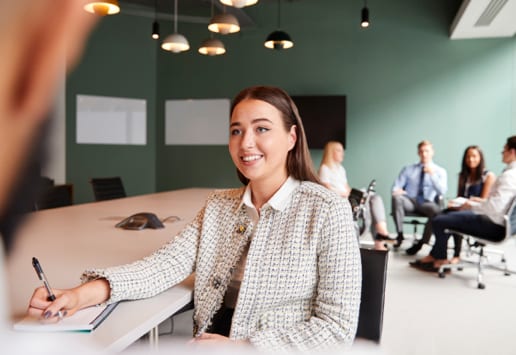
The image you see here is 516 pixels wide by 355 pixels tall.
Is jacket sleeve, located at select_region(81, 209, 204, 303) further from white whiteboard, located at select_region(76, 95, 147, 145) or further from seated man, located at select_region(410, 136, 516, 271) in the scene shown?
white whiteboard, located at select_region(76, 95, 147, 145)

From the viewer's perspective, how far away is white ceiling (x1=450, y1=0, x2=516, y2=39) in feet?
15.2

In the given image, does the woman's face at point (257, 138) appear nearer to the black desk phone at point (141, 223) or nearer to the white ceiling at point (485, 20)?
the black desk phone at point (141, 223)

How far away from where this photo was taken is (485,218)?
3699mm

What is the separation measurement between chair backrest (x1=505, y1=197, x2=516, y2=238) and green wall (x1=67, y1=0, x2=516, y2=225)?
2558 mm

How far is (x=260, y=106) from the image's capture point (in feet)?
3.84

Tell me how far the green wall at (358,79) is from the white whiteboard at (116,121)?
12 cm

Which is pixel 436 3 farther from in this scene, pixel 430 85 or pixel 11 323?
pixel 11 323

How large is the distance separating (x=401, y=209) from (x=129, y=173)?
162 inches

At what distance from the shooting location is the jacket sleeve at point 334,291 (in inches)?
37.6

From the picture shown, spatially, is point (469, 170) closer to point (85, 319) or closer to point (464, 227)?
point (464, 227)

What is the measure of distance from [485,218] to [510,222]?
23 cm

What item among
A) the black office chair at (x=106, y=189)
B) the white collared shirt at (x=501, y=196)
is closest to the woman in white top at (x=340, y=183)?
the white collared shirt at (x=501, y=196)

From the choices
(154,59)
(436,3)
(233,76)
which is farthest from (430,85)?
(154,59)

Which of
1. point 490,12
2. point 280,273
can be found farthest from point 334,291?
point 490,12
